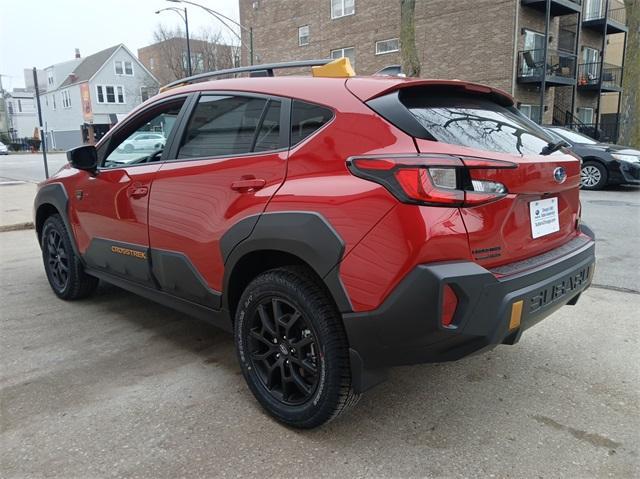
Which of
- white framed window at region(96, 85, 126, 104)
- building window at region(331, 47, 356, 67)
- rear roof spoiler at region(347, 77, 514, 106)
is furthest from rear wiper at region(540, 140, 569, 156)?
white framed window at region(96, 85, 126, 104)

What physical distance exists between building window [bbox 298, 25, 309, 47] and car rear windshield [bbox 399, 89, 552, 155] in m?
27.9

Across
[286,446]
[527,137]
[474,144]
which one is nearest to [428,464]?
[286,446]

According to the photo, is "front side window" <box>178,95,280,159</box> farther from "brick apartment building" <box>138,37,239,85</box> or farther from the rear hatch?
"brick apartment building" <box>138,37,239,85</box>

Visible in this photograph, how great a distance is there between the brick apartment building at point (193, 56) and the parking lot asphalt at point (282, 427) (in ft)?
141

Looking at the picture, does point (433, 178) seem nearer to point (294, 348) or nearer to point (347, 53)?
point (294, 348)

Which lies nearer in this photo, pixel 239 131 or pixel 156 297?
pixel 239 131

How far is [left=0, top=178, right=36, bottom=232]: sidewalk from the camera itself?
8.33 metres

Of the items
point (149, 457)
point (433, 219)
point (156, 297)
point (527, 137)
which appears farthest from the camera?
point (156, 297)

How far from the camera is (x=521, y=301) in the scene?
216 centimetres

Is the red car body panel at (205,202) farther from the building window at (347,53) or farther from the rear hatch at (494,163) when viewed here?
the building window at (347,53)

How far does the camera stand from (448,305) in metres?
2.01

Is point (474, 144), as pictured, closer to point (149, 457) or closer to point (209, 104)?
point (209, 104)

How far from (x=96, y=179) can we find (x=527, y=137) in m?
2.96

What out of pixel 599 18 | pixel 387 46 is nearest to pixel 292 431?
pixel 387 46
